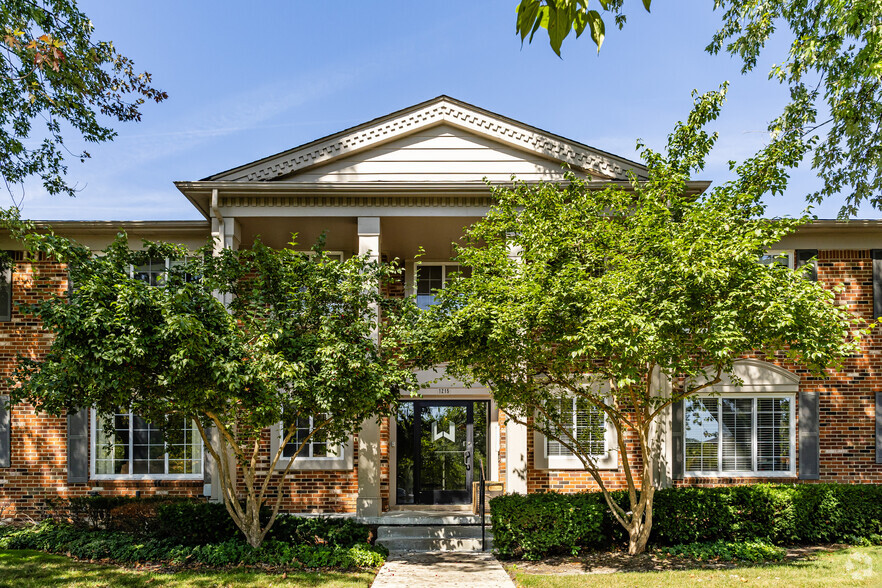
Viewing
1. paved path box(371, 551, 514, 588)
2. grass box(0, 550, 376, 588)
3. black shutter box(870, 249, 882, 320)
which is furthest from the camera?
black shutter box(870, 249, 882, 320)

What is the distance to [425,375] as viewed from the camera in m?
12.4

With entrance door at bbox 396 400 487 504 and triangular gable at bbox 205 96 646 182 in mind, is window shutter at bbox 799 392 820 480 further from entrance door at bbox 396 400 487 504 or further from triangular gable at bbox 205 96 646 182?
entrance door at bbox 396 400 487 504

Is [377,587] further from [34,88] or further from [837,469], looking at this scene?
[837,469]

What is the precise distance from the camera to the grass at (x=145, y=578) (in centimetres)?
787

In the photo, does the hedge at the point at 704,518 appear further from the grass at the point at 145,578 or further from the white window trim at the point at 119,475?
the white window trim at the point at 119,475

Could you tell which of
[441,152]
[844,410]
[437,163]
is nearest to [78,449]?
[437,163]

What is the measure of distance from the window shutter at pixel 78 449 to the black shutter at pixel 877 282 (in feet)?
51.0

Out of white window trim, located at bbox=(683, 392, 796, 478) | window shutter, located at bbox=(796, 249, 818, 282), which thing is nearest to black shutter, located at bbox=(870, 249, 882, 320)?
window shutter, located at bbox=(796, 249, 818, 282)

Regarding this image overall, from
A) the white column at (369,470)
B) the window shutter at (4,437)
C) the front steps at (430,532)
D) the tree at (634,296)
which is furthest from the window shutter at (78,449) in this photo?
the tree at (634,296)

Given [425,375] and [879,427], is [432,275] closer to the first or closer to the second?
[425,375]

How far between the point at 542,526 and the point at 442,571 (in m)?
1.75

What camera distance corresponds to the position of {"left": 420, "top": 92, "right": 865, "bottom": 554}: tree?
303 inches

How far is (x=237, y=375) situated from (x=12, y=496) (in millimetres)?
7322

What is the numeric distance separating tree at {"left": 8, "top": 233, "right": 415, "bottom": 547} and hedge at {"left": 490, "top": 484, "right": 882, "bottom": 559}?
286cm
